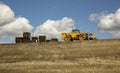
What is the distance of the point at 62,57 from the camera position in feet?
61.7

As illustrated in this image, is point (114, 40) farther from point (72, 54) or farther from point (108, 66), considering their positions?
point (72, 54)

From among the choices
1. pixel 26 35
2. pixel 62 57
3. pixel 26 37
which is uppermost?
pixel 26 35

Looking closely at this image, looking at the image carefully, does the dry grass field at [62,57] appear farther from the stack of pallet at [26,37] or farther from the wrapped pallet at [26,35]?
the wrapped pallet at [26,35]

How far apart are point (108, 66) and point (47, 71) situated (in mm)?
4178

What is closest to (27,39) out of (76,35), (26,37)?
(26,37)

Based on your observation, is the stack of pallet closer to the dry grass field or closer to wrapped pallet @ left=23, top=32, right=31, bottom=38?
wrapped pallet @ left=23, top=32, right=31, bottom=38

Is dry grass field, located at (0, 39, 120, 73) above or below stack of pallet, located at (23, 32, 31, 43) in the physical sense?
below

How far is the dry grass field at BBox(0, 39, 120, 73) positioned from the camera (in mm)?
17328

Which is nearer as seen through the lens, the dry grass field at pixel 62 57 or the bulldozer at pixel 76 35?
the dry grass field at pixel 62 57

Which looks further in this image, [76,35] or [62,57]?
[76,35]

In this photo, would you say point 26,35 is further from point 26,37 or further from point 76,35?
point 76,35

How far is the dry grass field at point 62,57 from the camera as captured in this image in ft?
56.9

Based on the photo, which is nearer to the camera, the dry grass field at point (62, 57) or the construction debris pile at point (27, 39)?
the dry grass field at point (62, 57)

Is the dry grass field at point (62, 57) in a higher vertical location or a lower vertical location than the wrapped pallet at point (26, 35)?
lower
